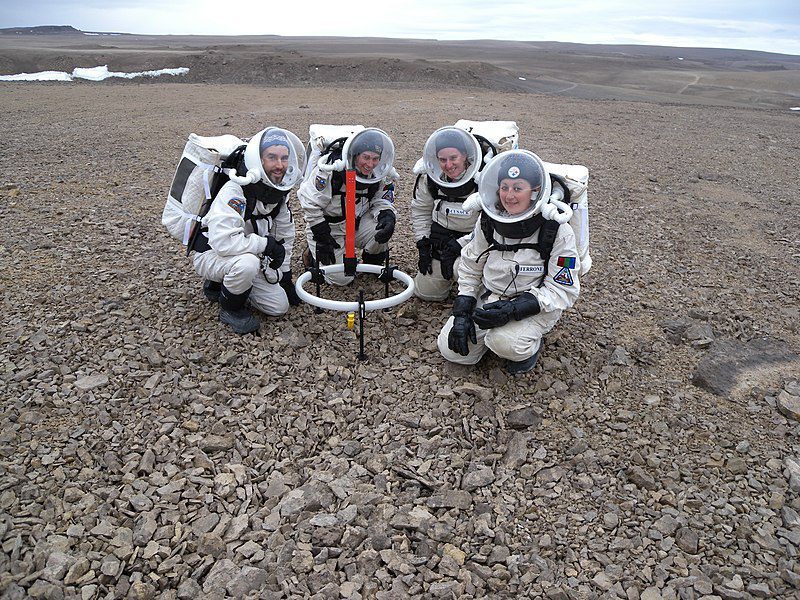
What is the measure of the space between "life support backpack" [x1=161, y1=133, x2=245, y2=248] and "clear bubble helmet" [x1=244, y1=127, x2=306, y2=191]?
0.73 ft

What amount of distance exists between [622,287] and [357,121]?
9.56m

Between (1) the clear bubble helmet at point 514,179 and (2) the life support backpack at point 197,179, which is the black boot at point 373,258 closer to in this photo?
(2) the life support backpack at point 197,179

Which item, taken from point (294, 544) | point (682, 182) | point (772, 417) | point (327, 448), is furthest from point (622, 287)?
point (682, 182)

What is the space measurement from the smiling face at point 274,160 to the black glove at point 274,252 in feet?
1.55

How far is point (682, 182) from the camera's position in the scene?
9320 mm

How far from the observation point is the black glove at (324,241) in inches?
204

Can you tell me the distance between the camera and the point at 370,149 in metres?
4.93

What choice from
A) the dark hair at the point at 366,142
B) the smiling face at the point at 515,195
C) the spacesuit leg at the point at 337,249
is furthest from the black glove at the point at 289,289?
the smiling face at the point at 515,195

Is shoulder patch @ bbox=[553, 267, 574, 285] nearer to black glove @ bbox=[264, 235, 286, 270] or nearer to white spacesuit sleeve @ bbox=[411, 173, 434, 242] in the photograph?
white spacesuit sleeve @ bbox=[411, 173, 434, 242]

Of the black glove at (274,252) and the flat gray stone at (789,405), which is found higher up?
the black glove at (274,252)

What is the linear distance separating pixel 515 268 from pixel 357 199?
1.82 metres

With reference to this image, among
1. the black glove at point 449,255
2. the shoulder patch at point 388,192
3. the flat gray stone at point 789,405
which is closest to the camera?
the flat gray stone at point 789,405

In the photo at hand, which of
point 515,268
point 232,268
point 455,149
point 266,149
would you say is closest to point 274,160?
point 266,149

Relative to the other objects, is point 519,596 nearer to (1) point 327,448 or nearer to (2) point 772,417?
(1) point 327,448
